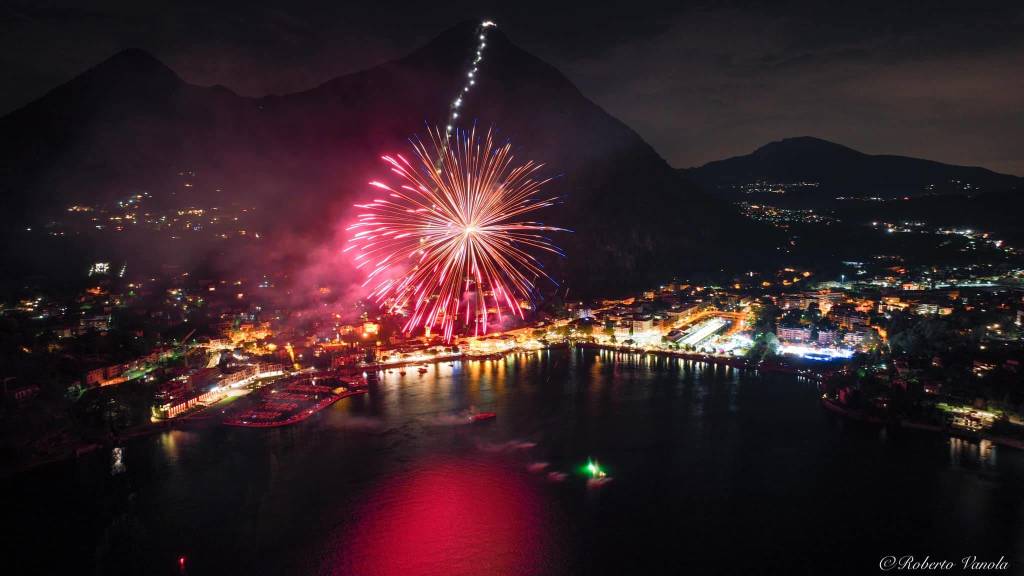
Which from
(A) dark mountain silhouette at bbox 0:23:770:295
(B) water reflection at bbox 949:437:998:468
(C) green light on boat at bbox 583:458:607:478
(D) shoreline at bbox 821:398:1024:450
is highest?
(A) dark mountain silhouette at bbox 0:23:770:295

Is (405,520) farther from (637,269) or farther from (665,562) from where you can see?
(637,269)

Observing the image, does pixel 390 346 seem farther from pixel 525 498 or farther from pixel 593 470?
pixel 525 498

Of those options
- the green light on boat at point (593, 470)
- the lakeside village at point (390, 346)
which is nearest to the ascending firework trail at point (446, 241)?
the lakeside village at point (390, 346)

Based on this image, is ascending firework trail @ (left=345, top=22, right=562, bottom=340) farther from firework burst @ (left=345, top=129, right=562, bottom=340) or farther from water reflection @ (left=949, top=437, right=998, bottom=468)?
water reflection @ (left=949, top=437, right=998, bottom=468)

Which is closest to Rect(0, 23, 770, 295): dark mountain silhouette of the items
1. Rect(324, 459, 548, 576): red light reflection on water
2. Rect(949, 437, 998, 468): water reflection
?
Rect(949, 437, 998, 468): water reflection

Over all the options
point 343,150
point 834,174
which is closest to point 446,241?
point 343,150

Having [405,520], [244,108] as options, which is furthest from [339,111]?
[405,520]

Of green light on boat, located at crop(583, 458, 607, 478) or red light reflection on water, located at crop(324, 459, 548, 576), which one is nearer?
red light reflection on water, located at crop(324, 459, 548, 576)
